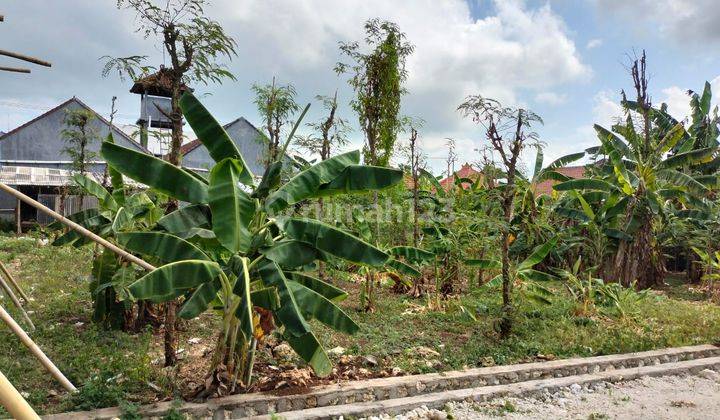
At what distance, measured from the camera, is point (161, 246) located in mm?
3779

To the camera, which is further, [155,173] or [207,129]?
[207,129]

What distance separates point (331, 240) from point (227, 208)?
920 mm

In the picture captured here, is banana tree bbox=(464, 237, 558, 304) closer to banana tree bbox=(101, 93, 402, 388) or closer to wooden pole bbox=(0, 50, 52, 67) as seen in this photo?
banana tree bbox=(101, 93, 402, 388)

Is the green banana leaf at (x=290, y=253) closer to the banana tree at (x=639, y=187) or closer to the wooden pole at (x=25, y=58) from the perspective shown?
the wooden pole at (x=25, y=58)

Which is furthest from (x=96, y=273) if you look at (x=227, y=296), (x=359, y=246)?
(x=359, y=246)

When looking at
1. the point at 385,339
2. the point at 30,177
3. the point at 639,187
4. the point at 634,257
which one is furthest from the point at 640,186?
the point at 30,177

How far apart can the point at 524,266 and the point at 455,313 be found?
1.22 m

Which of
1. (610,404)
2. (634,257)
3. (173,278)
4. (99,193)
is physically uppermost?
(99,193)

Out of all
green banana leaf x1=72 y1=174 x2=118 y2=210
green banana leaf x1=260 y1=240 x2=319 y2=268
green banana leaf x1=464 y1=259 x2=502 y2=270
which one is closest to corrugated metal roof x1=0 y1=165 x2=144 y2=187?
green banana leaf x1=72 y1=174 x2=118 y2=210

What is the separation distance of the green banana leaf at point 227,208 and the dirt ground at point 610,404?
2076 mm

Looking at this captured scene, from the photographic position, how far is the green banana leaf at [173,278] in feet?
11.1

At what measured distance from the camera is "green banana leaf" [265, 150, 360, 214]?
4.14m

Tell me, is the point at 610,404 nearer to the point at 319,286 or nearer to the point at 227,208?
the point at 319,286

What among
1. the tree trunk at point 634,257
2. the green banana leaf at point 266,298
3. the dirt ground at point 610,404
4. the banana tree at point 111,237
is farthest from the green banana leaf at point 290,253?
the tree trunk at point 634,257
